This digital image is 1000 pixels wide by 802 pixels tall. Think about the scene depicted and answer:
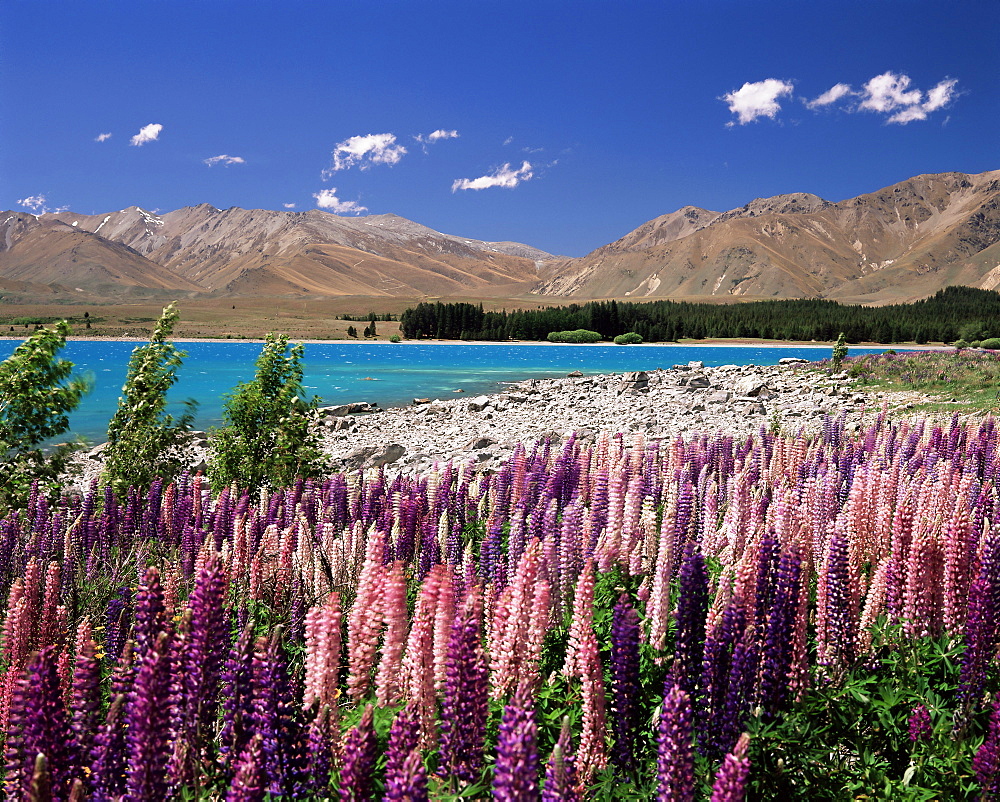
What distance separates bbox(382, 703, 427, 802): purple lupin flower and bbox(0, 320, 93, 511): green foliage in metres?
10.6

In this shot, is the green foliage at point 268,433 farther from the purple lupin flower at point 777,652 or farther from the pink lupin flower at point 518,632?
the purple lupin flower at point 777,652

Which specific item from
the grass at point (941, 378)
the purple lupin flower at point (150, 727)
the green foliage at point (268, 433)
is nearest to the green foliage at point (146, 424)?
the green foliage at point (268, 433)

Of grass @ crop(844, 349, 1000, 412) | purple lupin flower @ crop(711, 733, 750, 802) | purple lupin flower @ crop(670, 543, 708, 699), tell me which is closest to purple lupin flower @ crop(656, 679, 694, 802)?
purple lupin flower @ crop(711, 733, 750, 802)

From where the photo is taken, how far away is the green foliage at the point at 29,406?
1073 centimetres

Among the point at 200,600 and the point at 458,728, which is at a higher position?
Answer: the point at 200,600

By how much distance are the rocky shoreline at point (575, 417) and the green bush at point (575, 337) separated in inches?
4826

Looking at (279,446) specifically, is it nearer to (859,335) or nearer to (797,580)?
(797,580)

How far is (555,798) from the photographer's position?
2.24 meters

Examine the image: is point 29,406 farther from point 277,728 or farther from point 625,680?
point 625,680

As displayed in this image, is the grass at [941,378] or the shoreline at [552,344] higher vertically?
the shoreline at [552,344]

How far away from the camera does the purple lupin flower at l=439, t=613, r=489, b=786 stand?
9.45 feet

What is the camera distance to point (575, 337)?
16788cm

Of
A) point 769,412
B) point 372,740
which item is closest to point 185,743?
point 372,740

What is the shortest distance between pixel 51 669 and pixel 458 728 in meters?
1.70
